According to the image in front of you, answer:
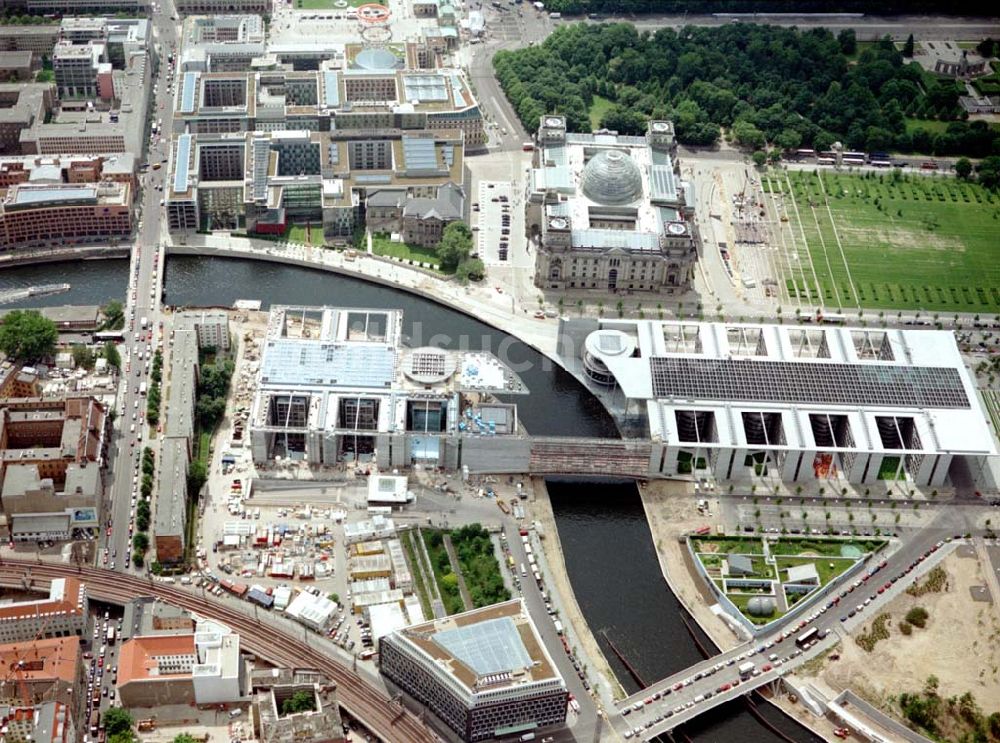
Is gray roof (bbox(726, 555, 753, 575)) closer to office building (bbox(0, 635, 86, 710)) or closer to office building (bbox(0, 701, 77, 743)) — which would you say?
office building (bbox(0, 635, 86, 710))

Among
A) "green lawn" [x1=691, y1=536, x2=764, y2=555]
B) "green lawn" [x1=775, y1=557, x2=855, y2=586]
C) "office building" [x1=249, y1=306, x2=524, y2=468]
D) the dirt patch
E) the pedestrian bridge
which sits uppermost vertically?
"office building" [x1=249, y1=306, x2=524, y2=468]

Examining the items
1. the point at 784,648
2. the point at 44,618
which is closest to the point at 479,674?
the point at 784,648

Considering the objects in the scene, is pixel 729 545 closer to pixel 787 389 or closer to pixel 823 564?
pixel 823 564

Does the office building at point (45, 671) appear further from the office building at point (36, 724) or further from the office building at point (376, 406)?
the office building at point (376, 406)

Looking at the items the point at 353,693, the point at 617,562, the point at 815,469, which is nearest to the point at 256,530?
the point at 353,693

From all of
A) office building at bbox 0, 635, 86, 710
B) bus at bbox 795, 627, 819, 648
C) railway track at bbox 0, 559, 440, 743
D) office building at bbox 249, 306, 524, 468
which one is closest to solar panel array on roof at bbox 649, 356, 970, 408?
office building at bbox 249, 306, 524, 468

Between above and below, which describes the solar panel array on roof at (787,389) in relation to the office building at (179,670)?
above

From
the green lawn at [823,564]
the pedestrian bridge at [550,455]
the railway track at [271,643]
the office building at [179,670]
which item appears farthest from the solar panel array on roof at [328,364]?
the green lawn at [823,564]
